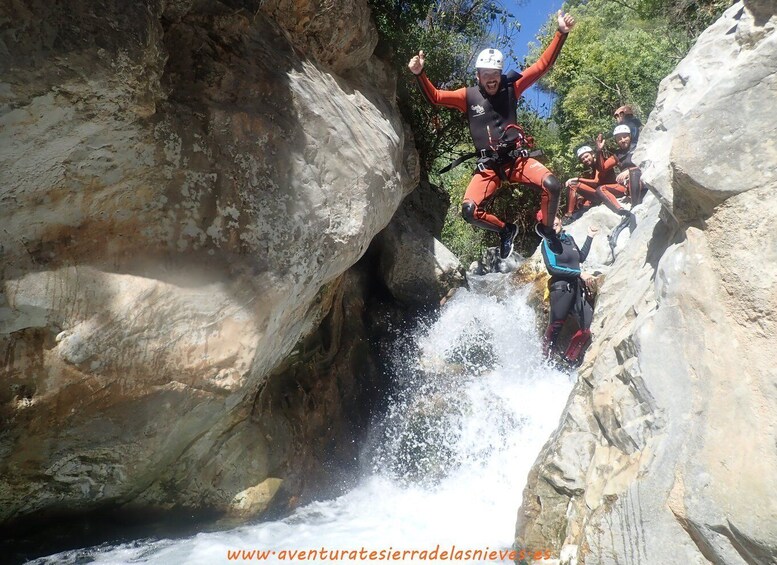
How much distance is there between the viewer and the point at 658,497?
2.78 m

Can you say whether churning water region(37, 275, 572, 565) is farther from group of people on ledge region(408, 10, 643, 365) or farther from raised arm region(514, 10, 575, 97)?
raised arm region(514, 10, 575, 97)

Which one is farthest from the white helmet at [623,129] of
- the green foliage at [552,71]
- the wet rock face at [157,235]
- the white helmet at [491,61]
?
the wet rock face at [157,235]

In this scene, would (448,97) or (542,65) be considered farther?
(448,97)

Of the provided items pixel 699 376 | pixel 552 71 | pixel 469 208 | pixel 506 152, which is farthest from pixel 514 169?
pixel 552 71

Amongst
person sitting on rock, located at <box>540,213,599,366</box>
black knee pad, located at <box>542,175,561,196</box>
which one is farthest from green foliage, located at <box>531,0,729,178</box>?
black knee pad, located at <box>542,175,561,196</box>

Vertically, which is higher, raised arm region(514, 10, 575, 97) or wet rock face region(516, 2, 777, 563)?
raised arm region(514, 10, 575, 97)

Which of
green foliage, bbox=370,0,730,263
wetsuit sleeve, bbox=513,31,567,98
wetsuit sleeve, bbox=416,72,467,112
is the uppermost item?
green foliage, bbox=370,0,730,263

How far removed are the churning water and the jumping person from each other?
1.84 meters

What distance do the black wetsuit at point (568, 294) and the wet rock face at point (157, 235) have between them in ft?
7.86

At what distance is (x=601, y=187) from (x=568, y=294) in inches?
136

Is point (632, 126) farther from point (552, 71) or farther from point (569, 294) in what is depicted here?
point (552, 71)

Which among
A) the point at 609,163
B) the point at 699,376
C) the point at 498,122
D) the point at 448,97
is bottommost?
the point at 699,376

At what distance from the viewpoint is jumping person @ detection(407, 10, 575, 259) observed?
6.09 m

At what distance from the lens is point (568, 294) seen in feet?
21.2
